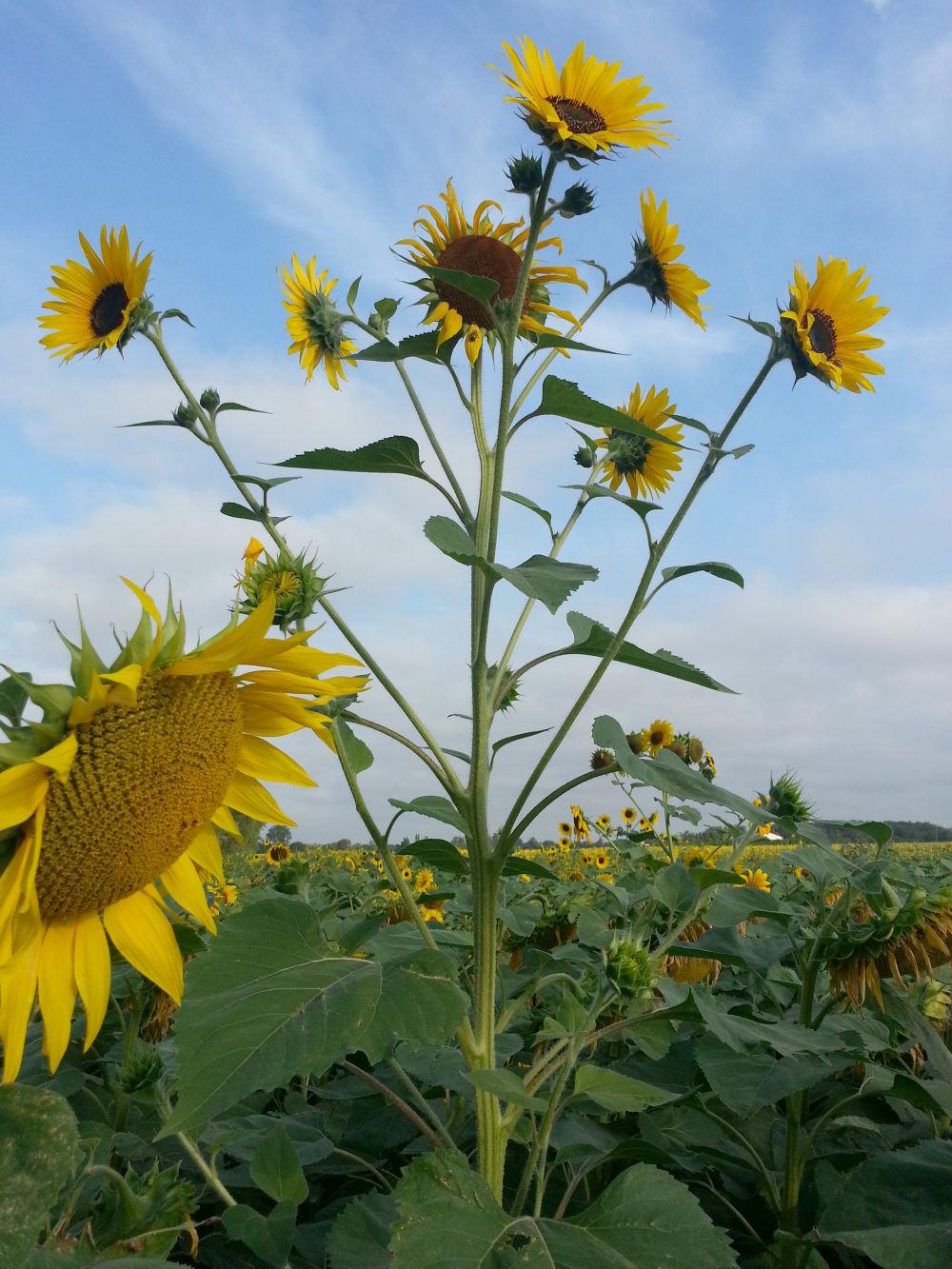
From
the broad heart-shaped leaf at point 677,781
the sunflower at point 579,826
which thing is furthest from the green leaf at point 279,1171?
the sunflower at point 579,826

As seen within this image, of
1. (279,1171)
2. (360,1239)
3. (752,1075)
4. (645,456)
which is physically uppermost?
(645,456)

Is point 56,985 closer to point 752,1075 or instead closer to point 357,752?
point 357,752

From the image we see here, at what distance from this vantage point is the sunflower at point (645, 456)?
3182mm

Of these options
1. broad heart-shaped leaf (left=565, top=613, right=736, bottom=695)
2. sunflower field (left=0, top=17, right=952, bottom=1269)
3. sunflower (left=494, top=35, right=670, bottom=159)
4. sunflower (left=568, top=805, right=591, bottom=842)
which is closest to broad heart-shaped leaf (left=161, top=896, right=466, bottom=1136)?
sunflower field (left=0, top=17, right=952, bottom=1269)

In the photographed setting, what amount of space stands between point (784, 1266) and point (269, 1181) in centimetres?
97

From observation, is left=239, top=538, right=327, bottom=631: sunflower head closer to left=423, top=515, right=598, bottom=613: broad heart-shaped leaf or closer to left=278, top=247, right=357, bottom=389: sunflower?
left=423, top=515, right=598, bottom=613: broad heart-shaped leaf

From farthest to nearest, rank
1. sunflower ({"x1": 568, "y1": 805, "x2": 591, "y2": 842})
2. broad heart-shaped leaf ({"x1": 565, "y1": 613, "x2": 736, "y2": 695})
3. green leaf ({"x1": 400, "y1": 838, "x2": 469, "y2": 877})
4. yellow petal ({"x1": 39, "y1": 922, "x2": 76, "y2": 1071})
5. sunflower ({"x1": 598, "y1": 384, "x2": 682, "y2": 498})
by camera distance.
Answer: sunflower ({"x1": 568, "y1": 805, "x2": 591, "y2": 842})
sunflower ({"x1": 598, "y1": 384, "x2": 682, "y2": 498})
green leaf ({"x1": 400, "y1": 838, "x2": 469, "y2": 877})
broad heart-shaped leaf ({"x1": 565, "y1": 613, "x2": 736, "y2": 695})
yellow petal ({"x1": 39, "y1": 922, "x2": 76, "y2": 1071})

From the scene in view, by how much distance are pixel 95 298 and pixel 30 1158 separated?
265 centimetres

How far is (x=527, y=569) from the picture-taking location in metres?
1.71

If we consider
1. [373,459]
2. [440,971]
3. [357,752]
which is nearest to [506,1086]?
[440,971]

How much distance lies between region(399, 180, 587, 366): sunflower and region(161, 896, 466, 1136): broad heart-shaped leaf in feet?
5.19

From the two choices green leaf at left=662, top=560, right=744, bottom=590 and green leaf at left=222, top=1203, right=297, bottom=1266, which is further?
green leaf at left=662, top=560, right=744, bottom=590

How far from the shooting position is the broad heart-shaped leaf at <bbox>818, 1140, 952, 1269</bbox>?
4.94 feet

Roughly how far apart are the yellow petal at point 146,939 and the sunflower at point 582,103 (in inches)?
70.4
